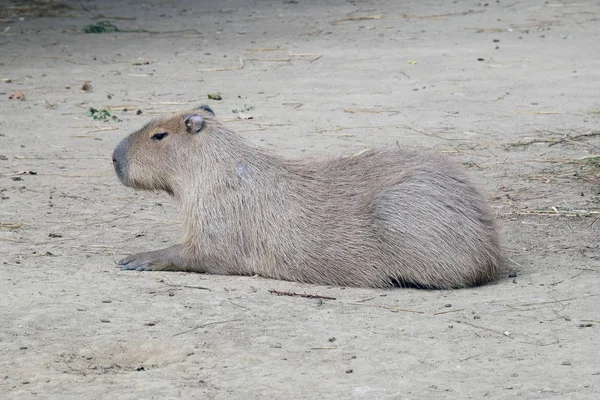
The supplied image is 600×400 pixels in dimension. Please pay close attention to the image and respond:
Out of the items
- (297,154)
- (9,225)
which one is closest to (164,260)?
(9,225)

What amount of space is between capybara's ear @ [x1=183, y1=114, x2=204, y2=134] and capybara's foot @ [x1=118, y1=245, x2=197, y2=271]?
57 centimetres

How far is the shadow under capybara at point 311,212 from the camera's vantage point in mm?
4680

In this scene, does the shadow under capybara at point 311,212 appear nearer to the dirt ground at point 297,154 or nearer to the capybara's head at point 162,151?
the capybara's head at point 162,151

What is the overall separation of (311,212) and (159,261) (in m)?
0.73

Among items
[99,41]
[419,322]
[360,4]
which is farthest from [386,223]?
[360,4]

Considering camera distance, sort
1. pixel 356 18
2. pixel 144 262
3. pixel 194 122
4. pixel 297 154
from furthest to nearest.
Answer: pixel 356 18
pixel 297 154
pixel 194 122
pixel 144 262

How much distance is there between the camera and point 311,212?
15.8ft

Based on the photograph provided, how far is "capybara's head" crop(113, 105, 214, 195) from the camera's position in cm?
500

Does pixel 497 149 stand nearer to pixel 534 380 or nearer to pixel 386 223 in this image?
pixel 386 223

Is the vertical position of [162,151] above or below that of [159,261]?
above

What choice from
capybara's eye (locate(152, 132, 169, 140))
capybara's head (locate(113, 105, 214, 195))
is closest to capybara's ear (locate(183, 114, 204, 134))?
capybara's head (locate(113, 105, 214, 195))

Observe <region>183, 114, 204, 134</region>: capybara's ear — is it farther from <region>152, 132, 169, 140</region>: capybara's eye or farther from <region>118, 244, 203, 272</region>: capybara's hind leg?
<region>118, 244, 203, 272</region>: capybara's hind leg

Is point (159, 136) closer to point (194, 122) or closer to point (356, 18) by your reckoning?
point (194, 122)

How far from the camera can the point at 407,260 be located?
4.68 metres
